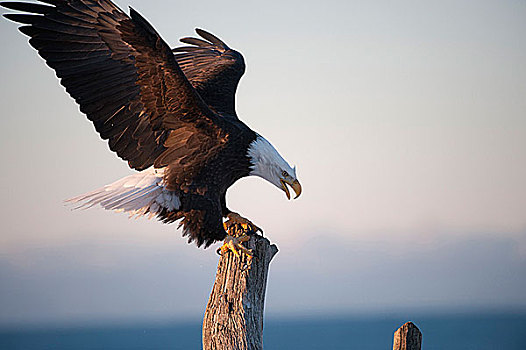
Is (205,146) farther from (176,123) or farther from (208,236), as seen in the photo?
(208,236)

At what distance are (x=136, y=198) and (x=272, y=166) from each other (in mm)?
810

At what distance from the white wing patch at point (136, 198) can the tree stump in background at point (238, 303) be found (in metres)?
0.52

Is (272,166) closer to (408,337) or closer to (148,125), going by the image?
(148,125)

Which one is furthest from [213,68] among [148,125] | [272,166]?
[272,166]

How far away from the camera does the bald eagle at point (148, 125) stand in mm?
3875

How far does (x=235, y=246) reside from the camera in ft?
12.1

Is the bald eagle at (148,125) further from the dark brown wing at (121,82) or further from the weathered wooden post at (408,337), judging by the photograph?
the weathered wooden post at (408,337)

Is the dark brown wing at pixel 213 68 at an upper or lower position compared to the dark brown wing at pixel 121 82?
upper

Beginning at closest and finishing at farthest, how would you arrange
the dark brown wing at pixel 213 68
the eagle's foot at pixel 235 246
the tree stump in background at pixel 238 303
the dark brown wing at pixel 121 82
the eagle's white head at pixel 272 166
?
the tree stump in background at pixel 238 303 < the eagle's foot at pixel 235 246 < the dark brown wing at pixel 121 82 < the eagle's white head at pixel 272 166 < the dark brown wing at pixel 213 68

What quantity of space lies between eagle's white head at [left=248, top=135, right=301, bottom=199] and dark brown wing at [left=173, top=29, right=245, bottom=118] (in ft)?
1.86

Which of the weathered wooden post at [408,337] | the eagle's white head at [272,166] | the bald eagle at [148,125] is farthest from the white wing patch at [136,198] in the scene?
the weathered wooden post at [408,337]

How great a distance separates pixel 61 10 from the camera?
3.93 m

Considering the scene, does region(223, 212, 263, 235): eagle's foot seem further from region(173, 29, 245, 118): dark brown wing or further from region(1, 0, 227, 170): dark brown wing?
region(173, 29, 245, 118): dark brown wing

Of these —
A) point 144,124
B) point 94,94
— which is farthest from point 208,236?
point 94,94
